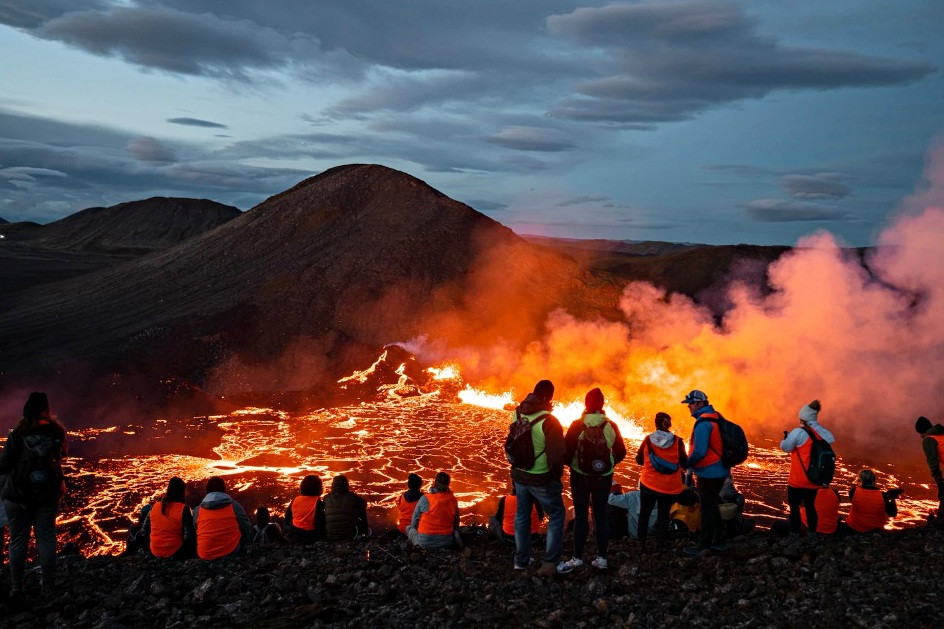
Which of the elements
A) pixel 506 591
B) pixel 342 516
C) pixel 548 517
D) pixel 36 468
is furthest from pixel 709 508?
pixel 36 468

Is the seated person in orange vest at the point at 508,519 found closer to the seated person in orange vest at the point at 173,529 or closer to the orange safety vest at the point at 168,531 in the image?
the seated person in orange vest at the point at 173,529

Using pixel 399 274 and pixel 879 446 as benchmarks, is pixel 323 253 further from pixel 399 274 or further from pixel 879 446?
pixel 879 446

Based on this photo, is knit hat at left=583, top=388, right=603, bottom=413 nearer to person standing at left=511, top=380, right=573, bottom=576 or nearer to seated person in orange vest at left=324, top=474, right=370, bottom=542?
person standing at left=511, top=380, right=573, bottom=576

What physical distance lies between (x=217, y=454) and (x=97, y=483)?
3.57 meters

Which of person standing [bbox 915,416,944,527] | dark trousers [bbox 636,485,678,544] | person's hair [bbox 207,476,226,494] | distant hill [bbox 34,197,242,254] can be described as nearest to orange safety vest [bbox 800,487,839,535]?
person standing [bbox 915,416,944,527]

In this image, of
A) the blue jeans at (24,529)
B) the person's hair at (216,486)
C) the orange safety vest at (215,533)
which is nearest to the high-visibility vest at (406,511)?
the orange safety vest at (215,533)

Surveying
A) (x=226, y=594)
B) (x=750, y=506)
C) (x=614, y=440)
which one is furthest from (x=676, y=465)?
(x=750, y=506)

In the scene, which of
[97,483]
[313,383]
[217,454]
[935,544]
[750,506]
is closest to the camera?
[935,544]

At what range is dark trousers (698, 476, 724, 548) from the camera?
27.6 feet

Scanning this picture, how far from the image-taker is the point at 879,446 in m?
22.2

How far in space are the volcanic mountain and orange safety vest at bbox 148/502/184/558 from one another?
21301mm

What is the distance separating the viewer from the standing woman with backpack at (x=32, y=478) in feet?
24.1

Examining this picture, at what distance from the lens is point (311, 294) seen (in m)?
37.4

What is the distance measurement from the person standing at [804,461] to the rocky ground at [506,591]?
53 centimetres
